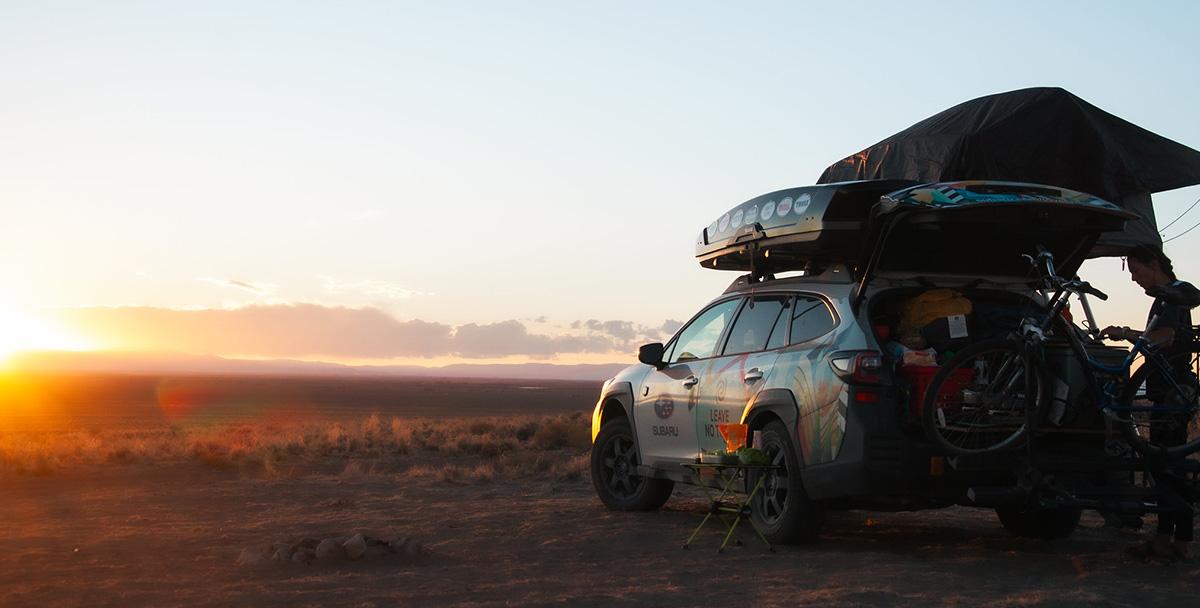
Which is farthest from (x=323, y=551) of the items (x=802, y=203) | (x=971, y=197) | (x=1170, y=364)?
(x=1170, y=364)

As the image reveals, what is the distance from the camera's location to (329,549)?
300 inches

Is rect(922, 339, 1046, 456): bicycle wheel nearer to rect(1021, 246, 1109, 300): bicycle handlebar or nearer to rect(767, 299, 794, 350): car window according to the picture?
rect(1021, 246, 1109, 300): bicycle handlebar

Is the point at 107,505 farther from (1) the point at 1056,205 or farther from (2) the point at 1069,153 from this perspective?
(2) the point at 1069,153

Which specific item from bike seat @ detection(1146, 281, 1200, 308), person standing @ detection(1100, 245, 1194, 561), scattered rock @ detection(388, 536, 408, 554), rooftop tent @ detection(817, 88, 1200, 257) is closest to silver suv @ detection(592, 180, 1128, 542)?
bike seat @ detection(1146, 281, 1200, 308)

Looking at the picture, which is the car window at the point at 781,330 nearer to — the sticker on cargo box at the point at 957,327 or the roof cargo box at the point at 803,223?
the roof cargo box at the point at 803,223

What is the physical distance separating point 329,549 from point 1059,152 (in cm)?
860

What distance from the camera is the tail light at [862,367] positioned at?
7.43 metres

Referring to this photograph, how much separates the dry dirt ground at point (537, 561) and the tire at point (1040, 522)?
152 mm

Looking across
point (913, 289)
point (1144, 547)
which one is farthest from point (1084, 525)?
point (913, 289)

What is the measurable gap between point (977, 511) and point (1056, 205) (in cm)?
495

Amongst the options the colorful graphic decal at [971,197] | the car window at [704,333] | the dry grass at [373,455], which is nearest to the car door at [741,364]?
the car window at [704,333]

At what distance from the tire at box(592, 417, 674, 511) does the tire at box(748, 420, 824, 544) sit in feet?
6.30

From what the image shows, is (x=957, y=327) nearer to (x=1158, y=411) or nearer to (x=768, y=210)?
(x=1158, y=411)

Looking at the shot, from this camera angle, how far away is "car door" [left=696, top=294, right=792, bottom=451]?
8641 mm
